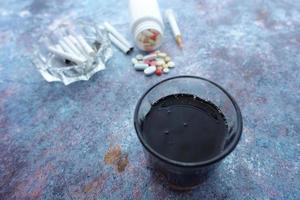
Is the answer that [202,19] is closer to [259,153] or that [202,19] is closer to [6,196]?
[259,153]

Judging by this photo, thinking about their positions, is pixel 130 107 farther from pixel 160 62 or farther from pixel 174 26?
pixel 174 26

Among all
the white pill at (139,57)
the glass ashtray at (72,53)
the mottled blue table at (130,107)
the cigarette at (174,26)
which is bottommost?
the mottled blue table at (130,107)

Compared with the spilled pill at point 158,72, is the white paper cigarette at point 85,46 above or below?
above

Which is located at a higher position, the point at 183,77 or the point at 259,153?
the point at 183,77

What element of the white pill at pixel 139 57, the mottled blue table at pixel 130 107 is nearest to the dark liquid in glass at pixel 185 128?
the mottled blue table at pixel 130 107

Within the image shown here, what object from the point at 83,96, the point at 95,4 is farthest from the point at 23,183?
the point at 95,4

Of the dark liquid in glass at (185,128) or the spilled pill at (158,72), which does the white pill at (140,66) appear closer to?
the spilled pill at (158,72)

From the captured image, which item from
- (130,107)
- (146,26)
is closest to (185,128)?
(130,107)
